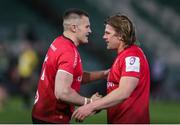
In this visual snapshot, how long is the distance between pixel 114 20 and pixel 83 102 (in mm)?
1014

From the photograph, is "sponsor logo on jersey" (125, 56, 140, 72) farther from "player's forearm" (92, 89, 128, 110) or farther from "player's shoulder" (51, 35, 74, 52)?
"player's shoulder" (51, 35, 74, 52)

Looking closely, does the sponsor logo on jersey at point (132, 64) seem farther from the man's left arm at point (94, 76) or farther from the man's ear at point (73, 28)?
the man's left arm at point (94, 76)

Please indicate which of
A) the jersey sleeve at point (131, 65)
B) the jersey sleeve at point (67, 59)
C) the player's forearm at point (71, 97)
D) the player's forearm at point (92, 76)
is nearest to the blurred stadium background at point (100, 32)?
the player's forearm at point (92, 76)

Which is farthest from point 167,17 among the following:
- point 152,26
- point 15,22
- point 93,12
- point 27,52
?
point 27,52

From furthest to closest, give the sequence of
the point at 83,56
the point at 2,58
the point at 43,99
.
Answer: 1. the point at 83,56
2. the point at 2,58
3. the point at 43,99

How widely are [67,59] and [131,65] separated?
83 centimetres

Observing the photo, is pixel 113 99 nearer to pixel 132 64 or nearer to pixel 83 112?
pixel 83 112

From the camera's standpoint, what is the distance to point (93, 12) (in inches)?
1095

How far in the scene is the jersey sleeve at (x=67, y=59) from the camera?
821 centimetres

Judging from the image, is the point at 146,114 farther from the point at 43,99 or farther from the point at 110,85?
the point at 43,99

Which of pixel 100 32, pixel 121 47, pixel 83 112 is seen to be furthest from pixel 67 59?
pixel 100 32

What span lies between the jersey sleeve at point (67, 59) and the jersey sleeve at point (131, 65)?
62 cm

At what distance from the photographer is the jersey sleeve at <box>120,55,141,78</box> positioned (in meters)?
7.84

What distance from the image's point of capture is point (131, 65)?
787 centimetres
